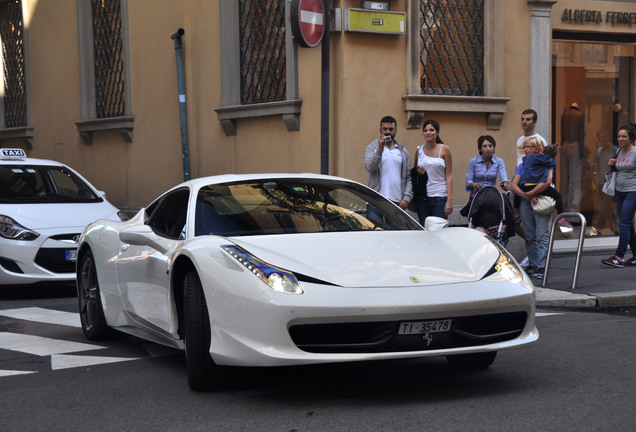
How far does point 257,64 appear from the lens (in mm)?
14445

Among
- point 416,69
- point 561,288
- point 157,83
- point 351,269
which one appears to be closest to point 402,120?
point 416,69

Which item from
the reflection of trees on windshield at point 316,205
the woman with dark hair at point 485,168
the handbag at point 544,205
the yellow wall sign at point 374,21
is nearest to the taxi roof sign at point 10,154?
the yellow wall sign at point 374,21

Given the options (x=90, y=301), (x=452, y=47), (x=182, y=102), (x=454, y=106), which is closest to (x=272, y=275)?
(x=90, y=301)

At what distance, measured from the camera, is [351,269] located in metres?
5.30

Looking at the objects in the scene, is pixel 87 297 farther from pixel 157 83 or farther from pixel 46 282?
pixel 157 83

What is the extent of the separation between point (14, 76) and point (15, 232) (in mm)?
11448

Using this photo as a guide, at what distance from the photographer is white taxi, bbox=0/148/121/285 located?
10570 mm

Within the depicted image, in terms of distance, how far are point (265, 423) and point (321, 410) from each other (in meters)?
0.36

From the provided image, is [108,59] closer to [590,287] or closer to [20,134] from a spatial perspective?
[20,134]

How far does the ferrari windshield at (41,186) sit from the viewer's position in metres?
11.6

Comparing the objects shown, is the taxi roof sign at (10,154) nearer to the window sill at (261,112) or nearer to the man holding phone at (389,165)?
the window sill at (261,112)

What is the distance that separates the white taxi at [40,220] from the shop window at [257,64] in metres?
2.97

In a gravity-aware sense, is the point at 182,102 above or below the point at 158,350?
above

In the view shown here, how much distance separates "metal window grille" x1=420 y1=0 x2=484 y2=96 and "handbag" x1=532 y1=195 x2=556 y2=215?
2749 mm
